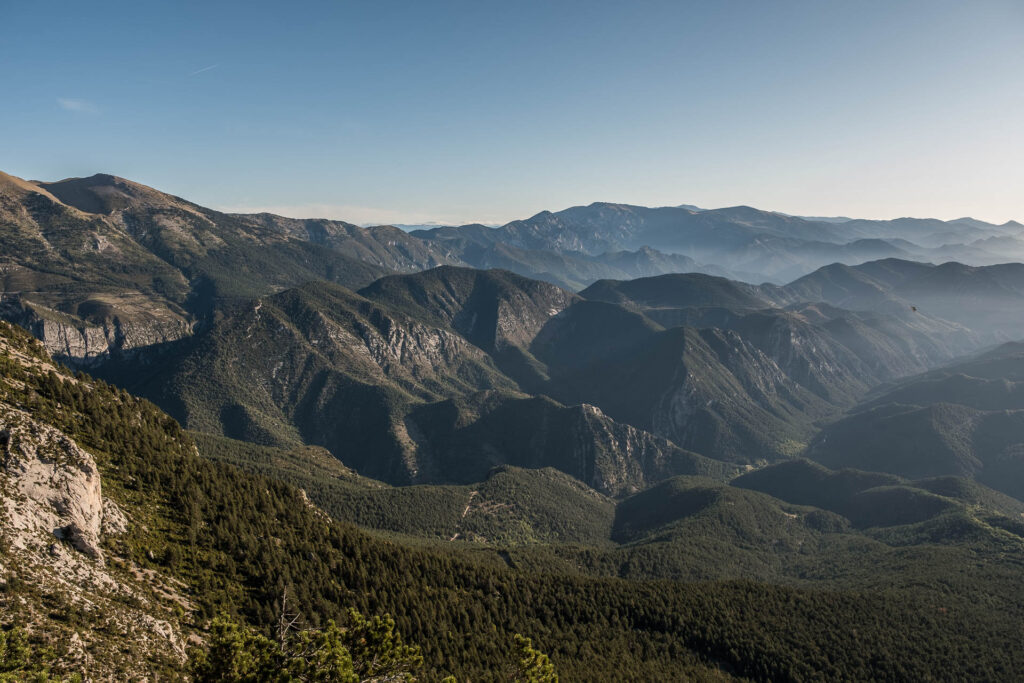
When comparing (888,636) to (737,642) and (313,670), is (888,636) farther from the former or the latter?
(313,670)

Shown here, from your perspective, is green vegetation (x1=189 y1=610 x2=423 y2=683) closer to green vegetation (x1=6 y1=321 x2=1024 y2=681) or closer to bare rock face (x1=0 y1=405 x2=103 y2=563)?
green vegetation (x1=6 y1=321 x2=1024 y2=681)

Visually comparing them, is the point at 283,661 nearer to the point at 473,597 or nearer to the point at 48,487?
the point at 48,487

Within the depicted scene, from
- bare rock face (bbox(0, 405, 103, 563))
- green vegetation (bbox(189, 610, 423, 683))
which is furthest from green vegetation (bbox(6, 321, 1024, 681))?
green vegetation (bbox(189, 610, 423, 683))

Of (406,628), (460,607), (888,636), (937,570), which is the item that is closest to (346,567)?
(406,628)

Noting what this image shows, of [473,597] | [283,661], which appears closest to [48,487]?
[283,661]

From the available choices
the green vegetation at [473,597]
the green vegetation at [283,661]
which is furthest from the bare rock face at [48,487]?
the green vegetation at [283,661]

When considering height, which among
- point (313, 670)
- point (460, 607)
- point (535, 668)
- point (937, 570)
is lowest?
point (937, 570)

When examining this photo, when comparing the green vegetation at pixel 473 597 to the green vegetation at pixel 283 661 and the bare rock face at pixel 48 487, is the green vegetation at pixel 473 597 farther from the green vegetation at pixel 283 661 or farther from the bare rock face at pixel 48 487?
the green vegetation at pixel 283 661

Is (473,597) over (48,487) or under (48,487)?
under
